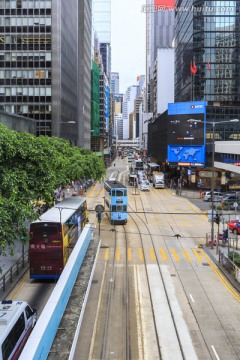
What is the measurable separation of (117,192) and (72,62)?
7498cm

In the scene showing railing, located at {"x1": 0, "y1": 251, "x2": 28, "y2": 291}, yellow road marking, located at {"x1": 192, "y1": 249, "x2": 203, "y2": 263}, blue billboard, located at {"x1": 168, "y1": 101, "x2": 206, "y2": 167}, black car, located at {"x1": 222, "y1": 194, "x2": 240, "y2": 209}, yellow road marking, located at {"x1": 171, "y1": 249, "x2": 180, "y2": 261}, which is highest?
blue billboard, located at {"x1": 168, "y1": 101, "x2": 206, "y2": 167}

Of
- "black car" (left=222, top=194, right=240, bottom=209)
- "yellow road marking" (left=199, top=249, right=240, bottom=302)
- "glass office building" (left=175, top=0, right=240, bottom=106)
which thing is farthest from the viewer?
"glass office building" (left=175, top=0, right=240, bottom=106)

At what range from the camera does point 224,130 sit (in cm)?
8831

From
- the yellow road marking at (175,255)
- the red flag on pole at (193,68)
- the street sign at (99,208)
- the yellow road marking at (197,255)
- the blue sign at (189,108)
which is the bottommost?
the yellow road marking at (197,255)

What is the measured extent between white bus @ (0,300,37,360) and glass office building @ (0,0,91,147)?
74.0 m

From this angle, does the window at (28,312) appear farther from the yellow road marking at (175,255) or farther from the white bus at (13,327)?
the yellow road marking at (175,255)

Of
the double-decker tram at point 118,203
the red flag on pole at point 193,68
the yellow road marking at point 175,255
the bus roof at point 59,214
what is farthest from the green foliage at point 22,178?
the red flag on pole at point 193,68

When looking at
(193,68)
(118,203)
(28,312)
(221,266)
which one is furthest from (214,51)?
(28,312)

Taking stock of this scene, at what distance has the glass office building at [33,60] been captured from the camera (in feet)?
282

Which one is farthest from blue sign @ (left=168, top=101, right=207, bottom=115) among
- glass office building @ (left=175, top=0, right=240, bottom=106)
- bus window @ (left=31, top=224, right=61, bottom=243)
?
bus window @ (left=31, top=224, right=61, bottom=243)

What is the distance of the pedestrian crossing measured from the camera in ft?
98.1

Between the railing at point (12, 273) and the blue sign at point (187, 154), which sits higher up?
the blue sign at point (187, 154)

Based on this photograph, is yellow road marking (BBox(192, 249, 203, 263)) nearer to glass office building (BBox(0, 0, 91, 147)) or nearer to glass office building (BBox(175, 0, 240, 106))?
glass office building (BBox(0, 0, 91, 147))

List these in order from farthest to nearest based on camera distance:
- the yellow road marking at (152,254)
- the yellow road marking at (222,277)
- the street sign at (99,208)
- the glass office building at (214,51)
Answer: the glass office building at (214,51) < the street sign at (99,208) < the yellow road marking at (152,254) < the yellow road marking at (222,277)
